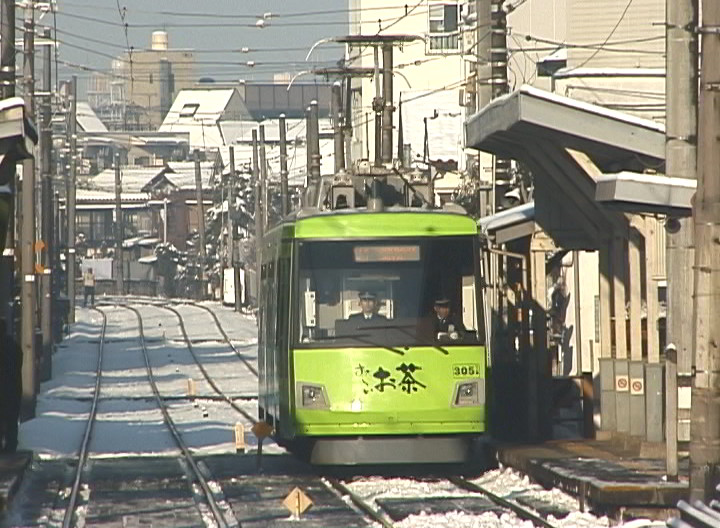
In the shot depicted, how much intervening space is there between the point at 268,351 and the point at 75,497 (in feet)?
15.4

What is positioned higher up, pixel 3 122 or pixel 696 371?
pixel 3 122

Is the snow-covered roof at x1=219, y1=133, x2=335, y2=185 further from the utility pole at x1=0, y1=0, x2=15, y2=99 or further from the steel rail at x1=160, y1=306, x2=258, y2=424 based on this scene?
the utility pole at x1=0, y1=0, x2=15, y2=99

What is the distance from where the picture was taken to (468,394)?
20203 millimetres

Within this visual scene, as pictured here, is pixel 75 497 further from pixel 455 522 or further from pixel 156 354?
pixel 156 354

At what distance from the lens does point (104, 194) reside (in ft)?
431

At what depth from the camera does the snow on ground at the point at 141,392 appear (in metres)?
27.4

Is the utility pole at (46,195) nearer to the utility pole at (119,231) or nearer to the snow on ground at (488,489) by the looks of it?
the snow on ground at (488,489)

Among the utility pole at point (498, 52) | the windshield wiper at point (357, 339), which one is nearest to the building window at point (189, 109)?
the utility pole at point (498, 52)

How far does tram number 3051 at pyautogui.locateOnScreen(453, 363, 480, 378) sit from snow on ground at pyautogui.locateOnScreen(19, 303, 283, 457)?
19.2 ft

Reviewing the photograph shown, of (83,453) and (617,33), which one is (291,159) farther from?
(83,453)

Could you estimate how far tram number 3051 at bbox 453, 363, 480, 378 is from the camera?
20156 mm

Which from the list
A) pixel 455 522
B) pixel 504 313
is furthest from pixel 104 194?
pixel 455 522

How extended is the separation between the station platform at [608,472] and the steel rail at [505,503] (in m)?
0.53

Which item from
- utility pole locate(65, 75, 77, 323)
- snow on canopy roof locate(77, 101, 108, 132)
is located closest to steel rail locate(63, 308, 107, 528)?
utility pole locate(65, 75, 77, 323)
